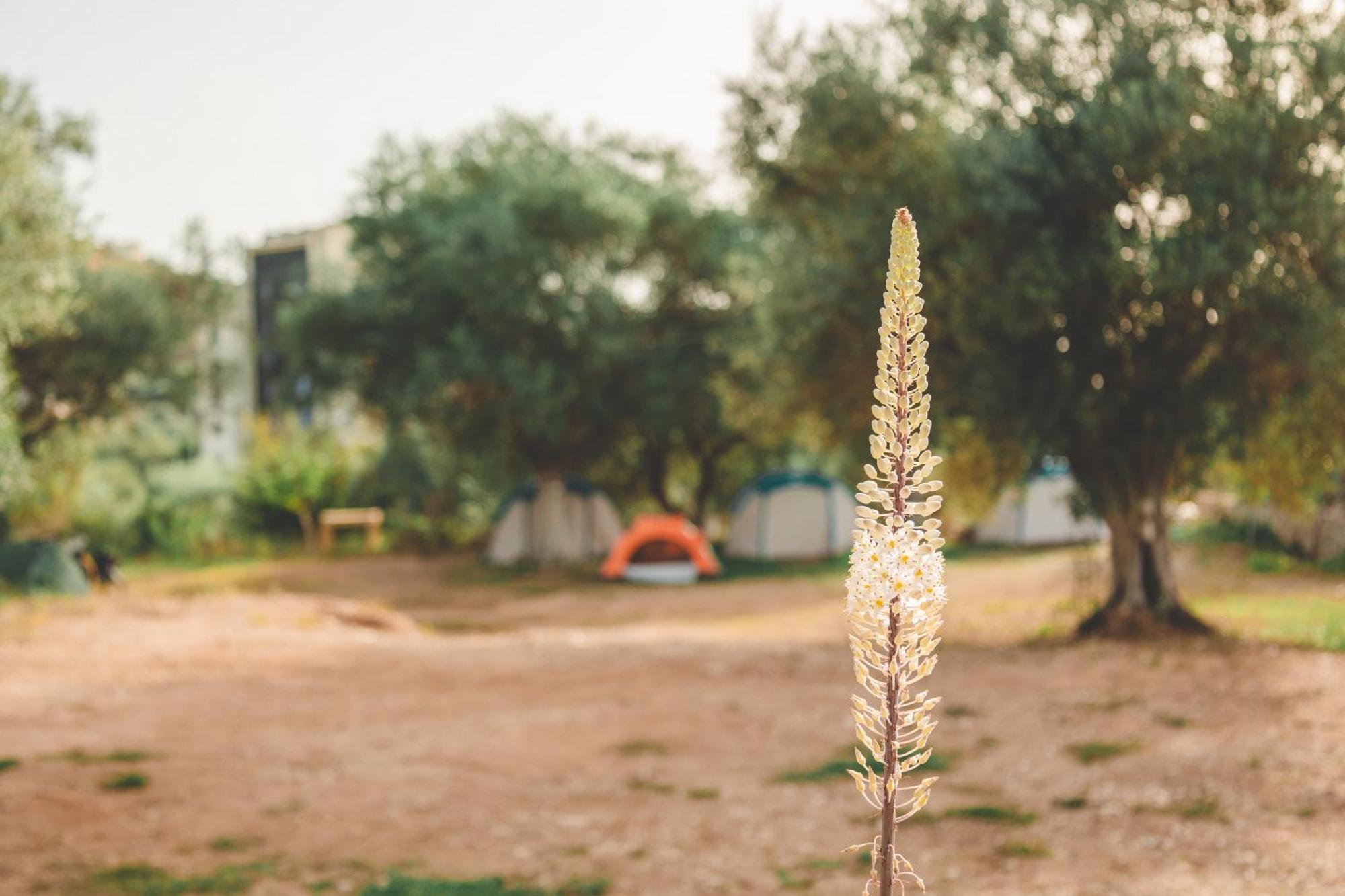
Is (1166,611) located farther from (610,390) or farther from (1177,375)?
(610,390)

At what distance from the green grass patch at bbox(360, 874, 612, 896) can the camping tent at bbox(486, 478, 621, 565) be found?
19729mm

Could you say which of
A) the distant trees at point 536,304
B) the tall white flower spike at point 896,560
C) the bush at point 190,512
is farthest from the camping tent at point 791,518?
the tall white flower spike at point 896,560

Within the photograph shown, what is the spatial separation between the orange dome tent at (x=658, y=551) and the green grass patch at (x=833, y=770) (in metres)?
14.9

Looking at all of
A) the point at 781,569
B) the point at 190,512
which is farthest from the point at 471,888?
the point at 190,512

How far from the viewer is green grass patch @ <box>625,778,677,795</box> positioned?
8.04 m

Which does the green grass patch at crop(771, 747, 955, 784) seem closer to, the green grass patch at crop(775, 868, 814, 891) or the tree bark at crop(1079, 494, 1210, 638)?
the green grass patch at crop(775, 868, 814, 891)

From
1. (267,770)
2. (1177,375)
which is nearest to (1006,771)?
(267,770)

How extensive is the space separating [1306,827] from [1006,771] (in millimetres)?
2097

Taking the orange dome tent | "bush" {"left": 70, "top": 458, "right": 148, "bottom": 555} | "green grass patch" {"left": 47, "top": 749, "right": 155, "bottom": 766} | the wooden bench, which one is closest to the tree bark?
"green grass patch" {"left": 47, "top": 749, "right": 155, "bottom": 766}

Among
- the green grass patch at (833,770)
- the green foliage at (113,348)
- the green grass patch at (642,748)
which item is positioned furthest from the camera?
the green foliage at (113,348)

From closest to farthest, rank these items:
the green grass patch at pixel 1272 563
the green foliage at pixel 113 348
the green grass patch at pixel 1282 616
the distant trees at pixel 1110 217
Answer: the distant trees at pixel 1110 217 → the green grass patch at pixel 1282 616 → the green grass patch at pixel 1272 563 → the green foliage at pixel 113 348

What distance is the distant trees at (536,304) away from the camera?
75.9ft

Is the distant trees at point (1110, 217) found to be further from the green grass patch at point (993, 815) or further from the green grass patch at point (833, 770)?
the green grass patch at point (993, 815)

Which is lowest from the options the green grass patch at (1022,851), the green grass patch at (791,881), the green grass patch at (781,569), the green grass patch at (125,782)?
the green grass patch at (791,881)
